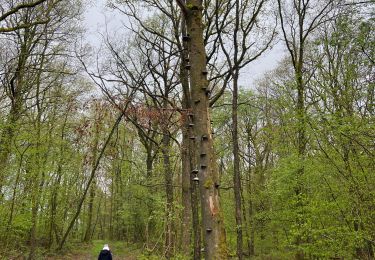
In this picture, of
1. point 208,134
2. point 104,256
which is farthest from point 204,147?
point 104,256

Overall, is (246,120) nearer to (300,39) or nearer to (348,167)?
(300,39)

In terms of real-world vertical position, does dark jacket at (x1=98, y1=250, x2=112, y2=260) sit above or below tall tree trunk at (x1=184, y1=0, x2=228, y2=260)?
below

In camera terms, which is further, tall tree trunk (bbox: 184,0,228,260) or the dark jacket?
the dark jacket

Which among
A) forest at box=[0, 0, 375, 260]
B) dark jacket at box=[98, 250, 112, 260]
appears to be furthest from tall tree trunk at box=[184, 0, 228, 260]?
dark jacket at box=[98, 250, 112, 260]

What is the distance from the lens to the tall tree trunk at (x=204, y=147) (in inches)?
159

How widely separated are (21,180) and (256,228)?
43.9 feet

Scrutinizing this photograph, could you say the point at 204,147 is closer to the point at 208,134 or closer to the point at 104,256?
the point at 208,134

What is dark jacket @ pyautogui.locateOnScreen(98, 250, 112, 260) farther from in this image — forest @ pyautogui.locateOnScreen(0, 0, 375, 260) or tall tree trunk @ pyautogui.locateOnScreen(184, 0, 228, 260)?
tall tree trunk @ pyautogui.locateOnScreen(184, 0, 228, 260)

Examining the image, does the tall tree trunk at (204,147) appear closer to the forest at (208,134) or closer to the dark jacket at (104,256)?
the forest at (208,134)

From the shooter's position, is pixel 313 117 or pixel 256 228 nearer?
pixel 313 117

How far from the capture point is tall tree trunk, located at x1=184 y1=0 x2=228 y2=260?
4.03 m

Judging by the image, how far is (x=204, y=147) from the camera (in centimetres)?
424

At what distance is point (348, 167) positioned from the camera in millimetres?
7039

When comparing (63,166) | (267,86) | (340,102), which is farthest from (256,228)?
(340,102)
